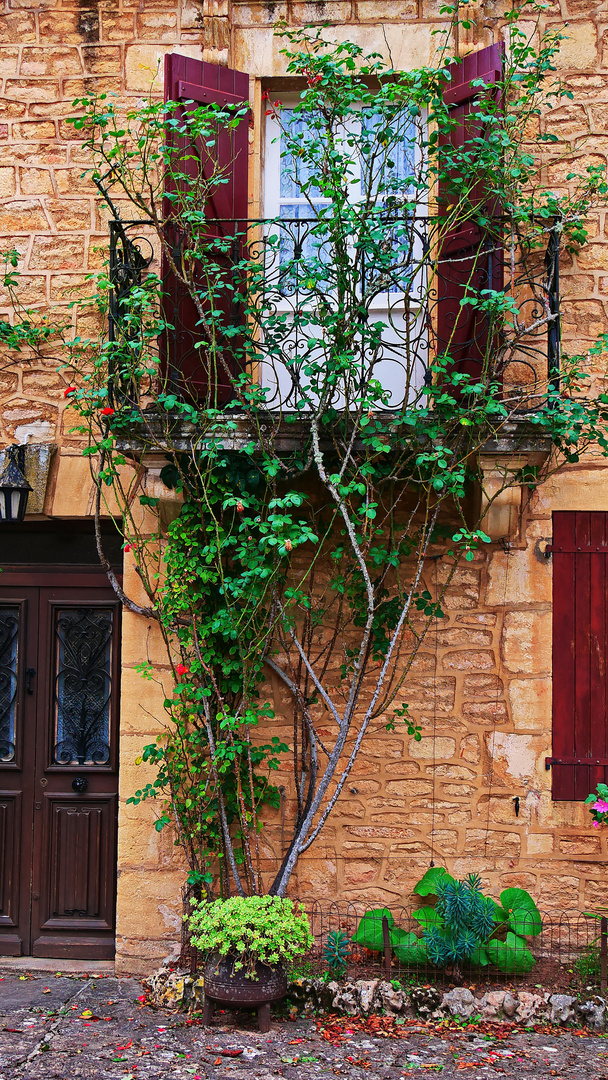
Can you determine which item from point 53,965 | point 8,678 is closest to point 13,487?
point 8,678

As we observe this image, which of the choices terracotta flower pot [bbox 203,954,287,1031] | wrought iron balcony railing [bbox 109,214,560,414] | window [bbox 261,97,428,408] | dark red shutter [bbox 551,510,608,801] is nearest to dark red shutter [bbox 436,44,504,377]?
Answer: wrought iron balcony railing [bbox 109,214,560,414]

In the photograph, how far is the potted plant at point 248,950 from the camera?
4070mm

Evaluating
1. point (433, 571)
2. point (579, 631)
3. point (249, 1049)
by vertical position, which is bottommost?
point (249, 1049)

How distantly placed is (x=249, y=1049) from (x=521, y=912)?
158cm

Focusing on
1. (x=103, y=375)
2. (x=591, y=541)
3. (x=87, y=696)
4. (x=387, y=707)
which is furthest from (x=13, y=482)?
(x=591, y=541)

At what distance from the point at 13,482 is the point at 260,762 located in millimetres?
2158

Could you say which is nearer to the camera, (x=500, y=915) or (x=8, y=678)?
(x=500, y=915)

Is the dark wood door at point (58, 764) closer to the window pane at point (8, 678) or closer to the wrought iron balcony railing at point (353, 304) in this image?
the window pane at point (8, 678)

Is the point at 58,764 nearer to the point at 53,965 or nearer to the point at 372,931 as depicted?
the point at 53,965

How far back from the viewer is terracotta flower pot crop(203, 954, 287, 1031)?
13.4 ft

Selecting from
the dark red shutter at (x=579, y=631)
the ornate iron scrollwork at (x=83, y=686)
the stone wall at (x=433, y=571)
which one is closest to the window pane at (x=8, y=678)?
the ornate iron scrollwork at (x=83, y=686)

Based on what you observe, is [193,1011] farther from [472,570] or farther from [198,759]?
[472,570]

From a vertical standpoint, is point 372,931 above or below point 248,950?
below

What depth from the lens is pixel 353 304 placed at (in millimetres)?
4309
